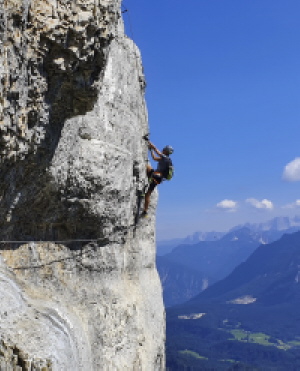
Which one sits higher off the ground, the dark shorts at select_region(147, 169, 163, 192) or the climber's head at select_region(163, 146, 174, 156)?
the climber's head at select_region(163, 146, 174, 156)

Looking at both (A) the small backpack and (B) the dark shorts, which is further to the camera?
(B) the dark shorts

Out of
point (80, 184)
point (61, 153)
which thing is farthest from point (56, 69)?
point (80, 184)

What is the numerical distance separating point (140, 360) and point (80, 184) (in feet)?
21.9

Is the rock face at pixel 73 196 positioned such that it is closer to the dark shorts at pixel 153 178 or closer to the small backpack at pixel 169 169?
the dark shorts at pixel 153 178

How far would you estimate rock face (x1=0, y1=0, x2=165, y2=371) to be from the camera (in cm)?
1038

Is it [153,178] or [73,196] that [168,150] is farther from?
[73,196]

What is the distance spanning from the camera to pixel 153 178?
19.7 metres

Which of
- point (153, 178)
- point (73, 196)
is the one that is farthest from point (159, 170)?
point (73, 196)

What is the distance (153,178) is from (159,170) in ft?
1.66

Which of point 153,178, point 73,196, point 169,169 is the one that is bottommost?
point 73,196

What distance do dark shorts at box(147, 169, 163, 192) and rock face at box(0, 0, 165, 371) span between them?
74 cm

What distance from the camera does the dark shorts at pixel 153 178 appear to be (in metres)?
19.5

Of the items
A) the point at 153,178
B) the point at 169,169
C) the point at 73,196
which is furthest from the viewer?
the point at 153,178

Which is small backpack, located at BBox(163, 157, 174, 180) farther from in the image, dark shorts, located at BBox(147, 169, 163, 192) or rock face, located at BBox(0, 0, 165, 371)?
rock face, located at BBox(0, 0, 165, 371)
